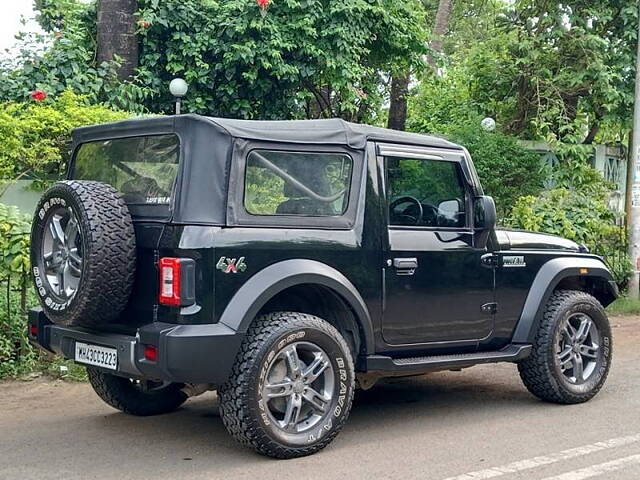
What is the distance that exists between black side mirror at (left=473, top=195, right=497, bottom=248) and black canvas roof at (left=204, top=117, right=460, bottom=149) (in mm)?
678

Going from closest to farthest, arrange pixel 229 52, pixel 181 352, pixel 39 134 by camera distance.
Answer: pixel 181 352 < pixel 39 134 < pixel 229 52

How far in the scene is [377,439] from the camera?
6051mm

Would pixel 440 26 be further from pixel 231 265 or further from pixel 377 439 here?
pixel 231 265

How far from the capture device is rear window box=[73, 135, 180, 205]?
18.4 ft

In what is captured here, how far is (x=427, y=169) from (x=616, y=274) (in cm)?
800

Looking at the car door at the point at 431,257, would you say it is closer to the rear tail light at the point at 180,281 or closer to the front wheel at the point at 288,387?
the front wheel at the point at 288,387

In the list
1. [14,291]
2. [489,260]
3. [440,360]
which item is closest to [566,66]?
[489,260]

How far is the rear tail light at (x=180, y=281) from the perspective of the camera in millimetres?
Result: 5152

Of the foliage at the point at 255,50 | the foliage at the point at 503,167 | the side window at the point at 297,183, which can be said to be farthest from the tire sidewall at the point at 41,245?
the foliage at the point at 503,167

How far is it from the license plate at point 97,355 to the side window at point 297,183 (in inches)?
46.9

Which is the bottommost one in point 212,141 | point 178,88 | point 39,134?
point 212,141

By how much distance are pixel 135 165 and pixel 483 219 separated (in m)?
2.50

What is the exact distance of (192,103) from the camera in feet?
44.0

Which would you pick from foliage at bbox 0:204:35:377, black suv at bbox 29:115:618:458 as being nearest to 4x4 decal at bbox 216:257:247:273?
black suv at bbox 29:115:618:458
